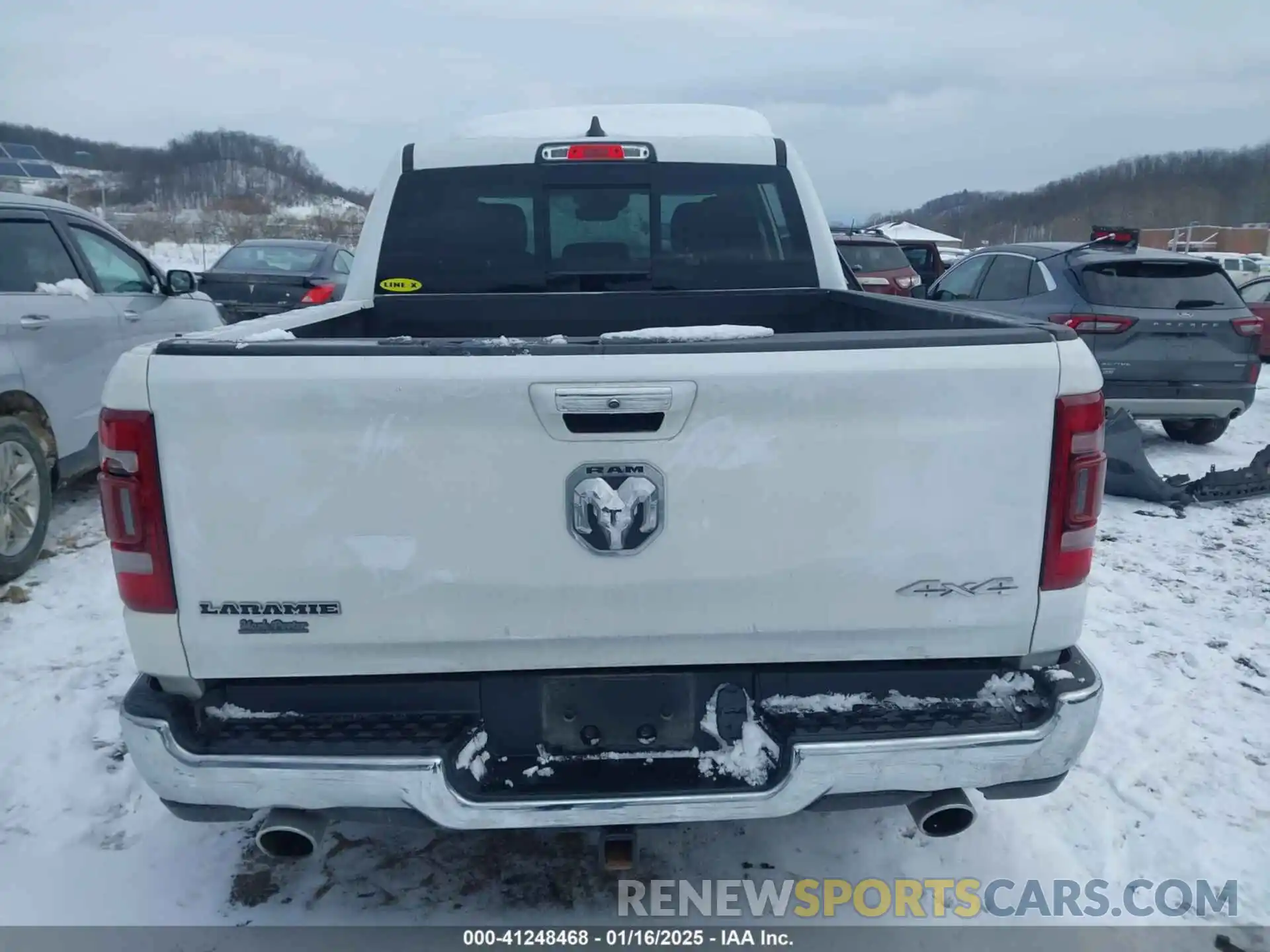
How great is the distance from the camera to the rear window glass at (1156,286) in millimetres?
7586

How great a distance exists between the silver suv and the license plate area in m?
3.47

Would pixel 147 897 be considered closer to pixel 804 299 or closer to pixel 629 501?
pixel 629 501

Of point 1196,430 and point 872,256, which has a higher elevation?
point 872,256

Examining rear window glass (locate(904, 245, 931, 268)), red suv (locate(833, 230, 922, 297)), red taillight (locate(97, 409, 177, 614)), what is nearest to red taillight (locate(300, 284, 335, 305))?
red suv (locate(833, 230, 922, 297))

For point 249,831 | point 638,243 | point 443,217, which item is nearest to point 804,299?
point 638,243

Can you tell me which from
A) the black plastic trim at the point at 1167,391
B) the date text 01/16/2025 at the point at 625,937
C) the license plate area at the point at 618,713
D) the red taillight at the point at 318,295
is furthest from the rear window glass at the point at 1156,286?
the red taillight at the point at 318,295

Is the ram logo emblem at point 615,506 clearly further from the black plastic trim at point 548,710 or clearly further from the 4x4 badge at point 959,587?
the 4x4 badge at point 959,587

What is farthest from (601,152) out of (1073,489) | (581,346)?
(1073,489)

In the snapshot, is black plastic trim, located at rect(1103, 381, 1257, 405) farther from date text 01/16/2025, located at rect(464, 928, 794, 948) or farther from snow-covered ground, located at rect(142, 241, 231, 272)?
snow-covered ground, located at rect(142, 241, 231, 272)

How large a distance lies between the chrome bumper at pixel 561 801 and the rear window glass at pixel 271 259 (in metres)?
11.1

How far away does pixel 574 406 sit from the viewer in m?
1.97

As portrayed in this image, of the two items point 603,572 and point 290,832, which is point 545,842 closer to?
point 290,832

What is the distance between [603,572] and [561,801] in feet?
1.75

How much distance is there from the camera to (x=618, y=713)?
2.22 m
